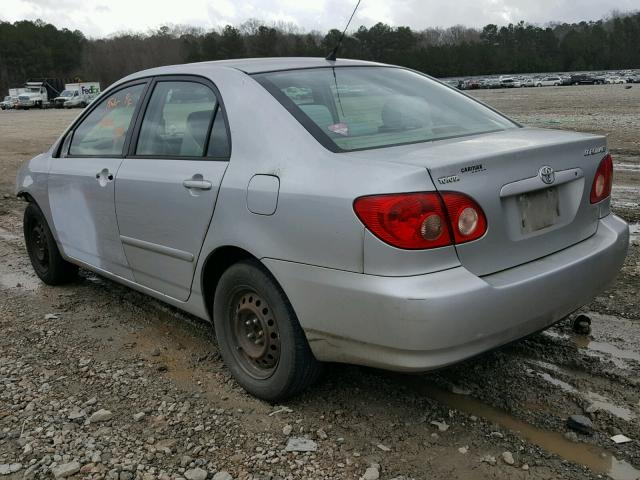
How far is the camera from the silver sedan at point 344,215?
2520 millimetres

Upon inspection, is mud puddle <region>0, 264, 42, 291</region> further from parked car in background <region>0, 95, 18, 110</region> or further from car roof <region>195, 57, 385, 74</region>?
parked car in background <region>0, 95, 18, 110</region>

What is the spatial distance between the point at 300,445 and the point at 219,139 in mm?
1561

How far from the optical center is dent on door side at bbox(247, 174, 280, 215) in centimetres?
287

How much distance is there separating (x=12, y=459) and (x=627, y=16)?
5962 inches

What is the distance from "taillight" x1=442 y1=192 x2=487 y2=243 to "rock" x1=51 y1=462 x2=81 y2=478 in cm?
187

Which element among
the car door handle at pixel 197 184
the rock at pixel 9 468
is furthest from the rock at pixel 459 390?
the rock at pixel 9 468

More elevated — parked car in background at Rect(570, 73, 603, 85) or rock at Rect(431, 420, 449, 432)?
parked car in background at Rect(570, 73, 603, 85)

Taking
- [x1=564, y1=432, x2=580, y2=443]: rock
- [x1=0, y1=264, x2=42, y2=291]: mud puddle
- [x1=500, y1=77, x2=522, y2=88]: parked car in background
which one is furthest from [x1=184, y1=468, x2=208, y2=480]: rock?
[x1=500, y1=77, x2=522, y2=88]: parked car in background

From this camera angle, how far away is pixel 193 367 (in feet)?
12.1

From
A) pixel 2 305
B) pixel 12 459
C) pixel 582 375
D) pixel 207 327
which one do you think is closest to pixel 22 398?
pixel 12 459

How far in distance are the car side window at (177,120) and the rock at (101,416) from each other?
4.57 feet

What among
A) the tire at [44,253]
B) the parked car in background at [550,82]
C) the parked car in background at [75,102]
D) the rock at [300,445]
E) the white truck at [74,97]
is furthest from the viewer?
the parked car in background at [550,82]

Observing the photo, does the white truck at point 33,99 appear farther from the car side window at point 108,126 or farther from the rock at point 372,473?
the rock at point 372,473

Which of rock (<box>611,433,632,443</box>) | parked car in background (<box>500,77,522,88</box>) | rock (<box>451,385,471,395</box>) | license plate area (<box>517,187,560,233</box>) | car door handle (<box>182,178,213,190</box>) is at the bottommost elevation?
rock (<box>451,385,471,395</box>)
